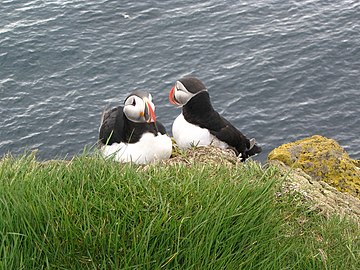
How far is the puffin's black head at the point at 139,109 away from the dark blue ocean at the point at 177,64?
51.7 ft

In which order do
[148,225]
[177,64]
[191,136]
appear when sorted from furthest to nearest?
[177,64] → [191,136] → [148,225]

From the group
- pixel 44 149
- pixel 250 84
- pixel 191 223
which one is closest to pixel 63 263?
pixel 191 223

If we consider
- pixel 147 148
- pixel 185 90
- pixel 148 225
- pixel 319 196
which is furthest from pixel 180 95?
pixel 148 225

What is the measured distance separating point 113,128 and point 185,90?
1.58 metres

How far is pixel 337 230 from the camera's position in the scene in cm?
590

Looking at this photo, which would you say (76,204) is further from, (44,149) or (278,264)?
(44,149)

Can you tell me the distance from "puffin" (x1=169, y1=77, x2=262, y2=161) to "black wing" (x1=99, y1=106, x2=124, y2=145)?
1.13 meters

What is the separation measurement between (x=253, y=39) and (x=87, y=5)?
10.4 meters

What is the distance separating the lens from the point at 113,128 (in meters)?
10.6

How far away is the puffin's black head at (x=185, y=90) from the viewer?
11422 millimetres

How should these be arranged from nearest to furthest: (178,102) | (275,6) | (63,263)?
(63,263) < (178,102) < (275,6)

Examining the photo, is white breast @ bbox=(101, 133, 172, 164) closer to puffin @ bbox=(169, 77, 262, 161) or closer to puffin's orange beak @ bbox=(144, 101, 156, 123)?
puffin's orange beak @ bbox=(144, 101, 156, 123)

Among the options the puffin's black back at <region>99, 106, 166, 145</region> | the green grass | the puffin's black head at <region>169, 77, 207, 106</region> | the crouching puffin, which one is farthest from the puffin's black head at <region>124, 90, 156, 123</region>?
the green grass

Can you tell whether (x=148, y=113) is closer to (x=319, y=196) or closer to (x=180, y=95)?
(x=180, y=95)
